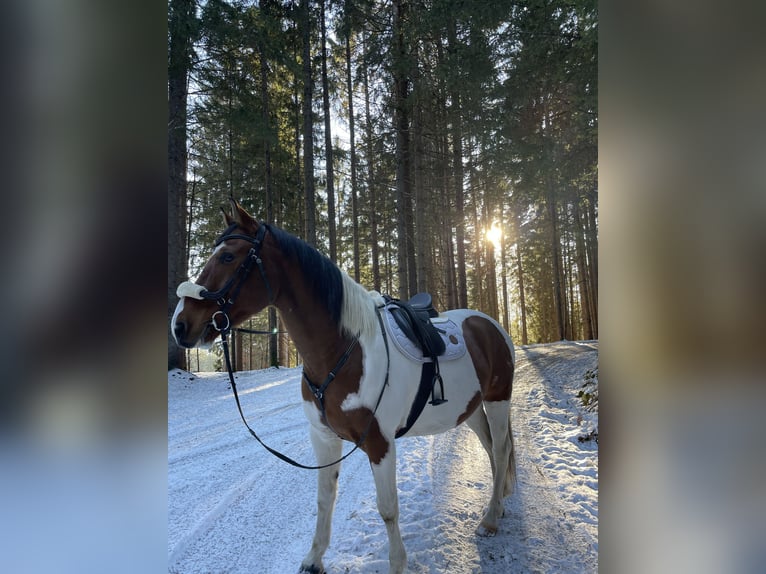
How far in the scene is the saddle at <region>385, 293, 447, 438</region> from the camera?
93.1 inches

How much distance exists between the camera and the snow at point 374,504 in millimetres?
2396

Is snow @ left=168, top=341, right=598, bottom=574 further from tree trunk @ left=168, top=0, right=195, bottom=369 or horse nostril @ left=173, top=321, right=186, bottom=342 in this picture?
tree trunk @ left=168, top=0, right=195, bottom=369

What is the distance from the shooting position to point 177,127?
23.1 ft

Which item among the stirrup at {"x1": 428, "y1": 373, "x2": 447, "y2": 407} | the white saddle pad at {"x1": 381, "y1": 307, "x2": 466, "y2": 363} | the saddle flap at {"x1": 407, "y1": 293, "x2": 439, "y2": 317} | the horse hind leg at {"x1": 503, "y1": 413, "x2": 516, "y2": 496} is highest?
the saddle flap at {"x1": 407, "y1": 293, "x2": 439, "y2": 317}

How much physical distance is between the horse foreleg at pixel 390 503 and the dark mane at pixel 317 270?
884mm

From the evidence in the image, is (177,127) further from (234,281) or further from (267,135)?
(234,281)

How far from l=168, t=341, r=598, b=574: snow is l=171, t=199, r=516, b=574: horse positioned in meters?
0.46

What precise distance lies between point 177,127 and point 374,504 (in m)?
7.52

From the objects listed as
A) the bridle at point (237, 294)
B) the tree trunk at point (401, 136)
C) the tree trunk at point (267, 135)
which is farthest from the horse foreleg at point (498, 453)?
the tree trunk at point (401, 136)

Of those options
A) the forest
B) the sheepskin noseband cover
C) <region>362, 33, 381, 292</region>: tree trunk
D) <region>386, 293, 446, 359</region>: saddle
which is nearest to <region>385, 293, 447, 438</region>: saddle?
<region>386, 293, 446, 359</region>: saddle
